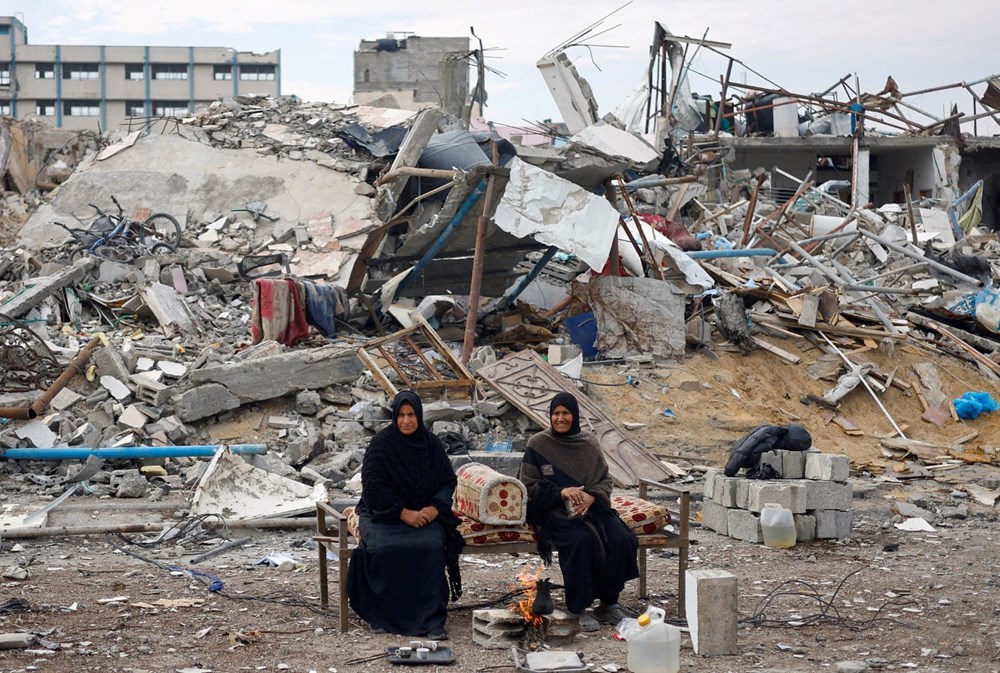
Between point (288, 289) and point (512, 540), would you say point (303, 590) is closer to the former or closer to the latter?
point (512, 540)

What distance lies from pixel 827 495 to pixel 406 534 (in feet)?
11.7

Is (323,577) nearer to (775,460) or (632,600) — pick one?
(632,600)

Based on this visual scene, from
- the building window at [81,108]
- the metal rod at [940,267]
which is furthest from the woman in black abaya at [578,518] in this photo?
the building window at [81,108]

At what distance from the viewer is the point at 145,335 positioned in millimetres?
12094

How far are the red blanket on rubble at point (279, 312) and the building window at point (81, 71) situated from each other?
54692 mm

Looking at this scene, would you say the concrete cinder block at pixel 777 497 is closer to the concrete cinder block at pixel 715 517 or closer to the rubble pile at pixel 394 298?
the concrete cinder block at pixel 715 517


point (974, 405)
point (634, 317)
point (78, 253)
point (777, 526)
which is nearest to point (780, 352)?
point (634, 317)

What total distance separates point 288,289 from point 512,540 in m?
6.50

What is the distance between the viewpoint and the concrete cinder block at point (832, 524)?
7746 mm

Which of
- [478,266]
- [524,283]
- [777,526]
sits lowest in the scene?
[777,526]

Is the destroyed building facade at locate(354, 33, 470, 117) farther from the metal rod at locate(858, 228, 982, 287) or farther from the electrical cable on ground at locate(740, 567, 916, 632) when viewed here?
the electrical cable on ground at locate(740, 567, 916, 632)

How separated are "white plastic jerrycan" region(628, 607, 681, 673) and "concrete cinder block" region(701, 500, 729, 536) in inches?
132

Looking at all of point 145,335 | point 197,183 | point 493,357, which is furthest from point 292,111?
point 493,357

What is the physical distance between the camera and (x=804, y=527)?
7.70 meters
